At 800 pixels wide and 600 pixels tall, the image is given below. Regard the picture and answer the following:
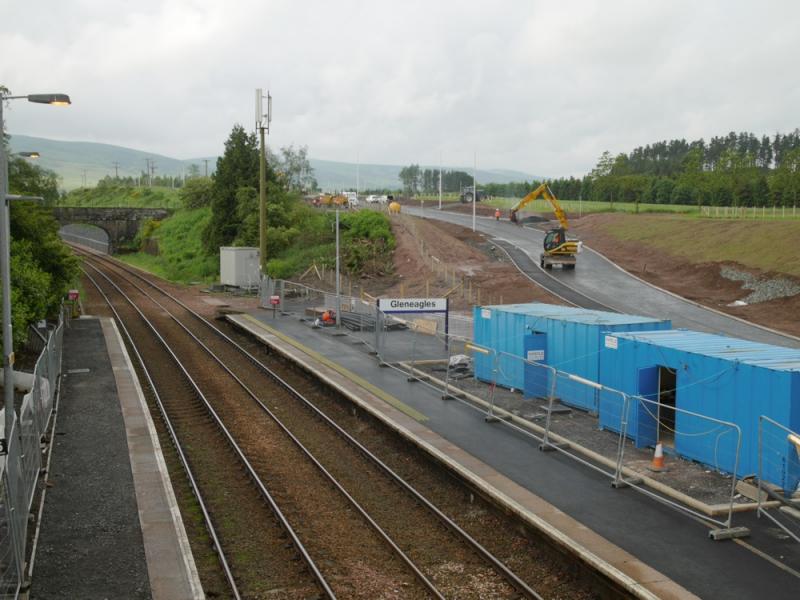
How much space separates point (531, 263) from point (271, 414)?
3507cm

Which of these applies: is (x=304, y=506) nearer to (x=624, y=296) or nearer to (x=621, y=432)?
(x=621, y=432)

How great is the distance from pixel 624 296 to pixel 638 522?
31.1m

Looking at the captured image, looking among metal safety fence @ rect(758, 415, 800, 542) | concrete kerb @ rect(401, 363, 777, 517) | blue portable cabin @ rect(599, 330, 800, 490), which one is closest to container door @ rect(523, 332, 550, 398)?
concrete kerb @ rect(401, 363, 777, 517)

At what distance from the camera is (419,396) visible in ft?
66.5

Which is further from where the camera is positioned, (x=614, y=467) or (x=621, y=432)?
(x=614, y=467)

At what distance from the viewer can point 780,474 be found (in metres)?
12.2

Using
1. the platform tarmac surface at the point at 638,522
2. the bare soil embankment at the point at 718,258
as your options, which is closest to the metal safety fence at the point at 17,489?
the platform tarmac surface at the point at 638,522

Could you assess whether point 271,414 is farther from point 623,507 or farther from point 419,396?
point 623,507

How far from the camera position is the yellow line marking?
18.5 metres

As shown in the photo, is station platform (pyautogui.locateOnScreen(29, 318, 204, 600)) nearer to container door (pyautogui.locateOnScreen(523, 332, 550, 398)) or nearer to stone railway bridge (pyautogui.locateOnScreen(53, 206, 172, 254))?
container door (pyautogui.locateOnScreen(523, 332, 550, 398))

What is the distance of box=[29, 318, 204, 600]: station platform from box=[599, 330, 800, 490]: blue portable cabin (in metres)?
8.30

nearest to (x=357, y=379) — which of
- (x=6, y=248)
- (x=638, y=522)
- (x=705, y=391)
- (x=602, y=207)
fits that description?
(x=6, y=248)

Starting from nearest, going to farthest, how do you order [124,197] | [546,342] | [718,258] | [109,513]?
1. [109,513]
2. [546,342]
3. [718,258]
4. [124,197]

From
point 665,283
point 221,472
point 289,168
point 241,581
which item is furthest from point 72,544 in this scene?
point 289,168
